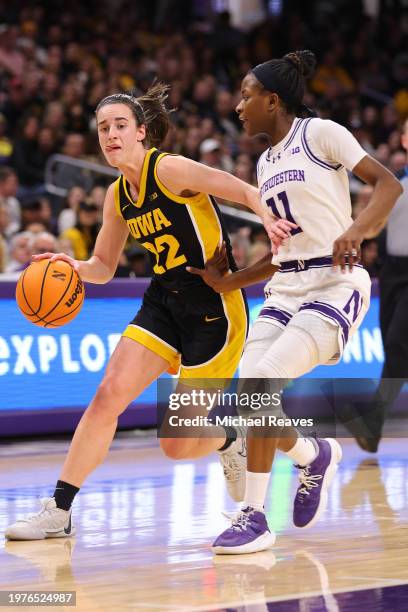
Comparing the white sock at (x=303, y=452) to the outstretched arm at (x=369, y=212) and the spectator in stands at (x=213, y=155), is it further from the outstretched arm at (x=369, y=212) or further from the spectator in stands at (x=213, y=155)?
the spectator in stands at (x=213, y=155)

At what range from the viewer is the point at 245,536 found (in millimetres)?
5582

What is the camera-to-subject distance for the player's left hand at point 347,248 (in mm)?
5309

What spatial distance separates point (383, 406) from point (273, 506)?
287 centimetres

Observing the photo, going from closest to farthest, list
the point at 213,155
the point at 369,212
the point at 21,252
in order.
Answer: the point at 369,212, the point at 21,252, the point at 213,155

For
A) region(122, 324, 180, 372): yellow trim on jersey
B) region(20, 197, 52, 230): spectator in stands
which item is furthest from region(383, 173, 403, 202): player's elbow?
region(20, 197, 52, 230): spectator in stands

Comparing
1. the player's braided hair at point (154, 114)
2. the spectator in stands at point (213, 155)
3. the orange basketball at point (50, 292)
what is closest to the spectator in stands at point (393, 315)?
the player's braided hair at point (154, 114)

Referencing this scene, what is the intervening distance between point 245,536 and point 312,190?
60.7 inches

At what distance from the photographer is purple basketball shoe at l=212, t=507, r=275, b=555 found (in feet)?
18.2

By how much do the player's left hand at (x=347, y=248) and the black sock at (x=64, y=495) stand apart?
1.77 m

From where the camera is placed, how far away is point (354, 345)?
1184 centimetres

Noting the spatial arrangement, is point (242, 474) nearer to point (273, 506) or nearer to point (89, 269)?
point (273, 506)

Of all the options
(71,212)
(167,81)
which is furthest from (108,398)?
(167,81)

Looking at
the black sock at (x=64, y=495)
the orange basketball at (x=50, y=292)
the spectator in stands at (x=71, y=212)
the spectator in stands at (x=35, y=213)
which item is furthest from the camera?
the spectator in stands at (x=71, y=212)

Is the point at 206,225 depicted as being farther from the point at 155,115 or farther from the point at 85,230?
the point at 85,230
